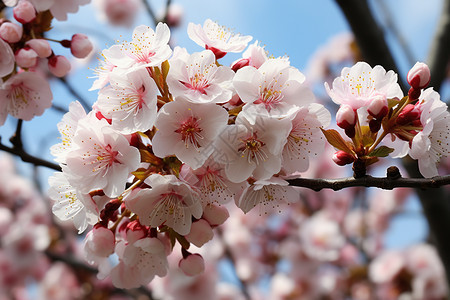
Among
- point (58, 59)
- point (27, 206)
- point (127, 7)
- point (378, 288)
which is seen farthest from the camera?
point (127, 7)

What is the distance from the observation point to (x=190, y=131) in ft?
3.84

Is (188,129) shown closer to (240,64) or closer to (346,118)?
(240,64)

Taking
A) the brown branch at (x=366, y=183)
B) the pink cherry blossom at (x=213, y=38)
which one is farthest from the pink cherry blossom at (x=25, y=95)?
the brown branch at (x=366, y=183)

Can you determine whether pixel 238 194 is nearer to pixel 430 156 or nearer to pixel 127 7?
pixel 430 156

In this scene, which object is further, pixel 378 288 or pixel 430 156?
pixel 378 288

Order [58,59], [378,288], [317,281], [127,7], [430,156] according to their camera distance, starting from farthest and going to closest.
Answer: [127,7] < [317,281] < [378,288] < [58,59] < [430,156]

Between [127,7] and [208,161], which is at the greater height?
[208,161]

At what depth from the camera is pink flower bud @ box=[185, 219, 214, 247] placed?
4.14ft

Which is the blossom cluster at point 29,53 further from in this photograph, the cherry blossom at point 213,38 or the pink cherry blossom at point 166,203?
the pink cherry blossom at point 166,203

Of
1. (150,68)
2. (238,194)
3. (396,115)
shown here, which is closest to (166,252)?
(238,194)

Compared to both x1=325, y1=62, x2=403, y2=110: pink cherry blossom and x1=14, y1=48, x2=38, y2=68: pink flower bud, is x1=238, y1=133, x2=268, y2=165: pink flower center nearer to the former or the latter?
x1=325, y1=62, x2=403, y2=110: pink cherry blossom

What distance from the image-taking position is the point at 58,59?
167 cm

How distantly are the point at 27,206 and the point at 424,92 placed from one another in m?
5.22

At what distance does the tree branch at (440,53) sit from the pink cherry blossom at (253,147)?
6.50 feet
